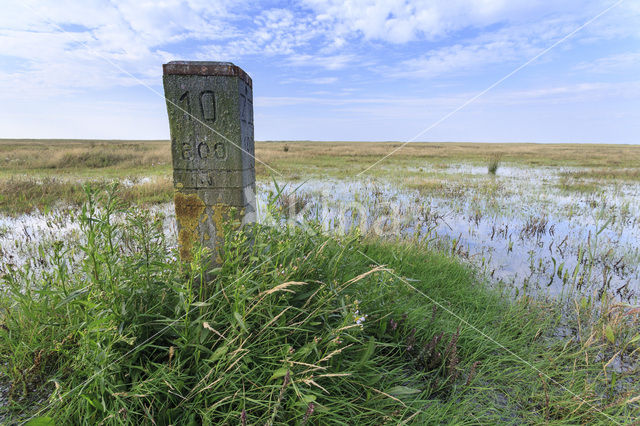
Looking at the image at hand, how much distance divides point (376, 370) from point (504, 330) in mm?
1876

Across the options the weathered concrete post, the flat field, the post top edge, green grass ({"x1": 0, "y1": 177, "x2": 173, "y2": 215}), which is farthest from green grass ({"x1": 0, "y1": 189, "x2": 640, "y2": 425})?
green grass ({"x1": 0, "y1": 177, "x2": 173, "y2": 215})

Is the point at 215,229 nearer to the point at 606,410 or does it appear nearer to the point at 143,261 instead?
the point at 143,261

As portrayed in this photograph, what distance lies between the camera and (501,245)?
5.86 metres

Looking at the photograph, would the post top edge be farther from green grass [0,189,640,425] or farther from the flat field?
green grass [0,189,640,425]

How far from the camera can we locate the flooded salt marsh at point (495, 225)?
4.51 meters

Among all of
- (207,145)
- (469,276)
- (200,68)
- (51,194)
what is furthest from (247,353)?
(51,194)

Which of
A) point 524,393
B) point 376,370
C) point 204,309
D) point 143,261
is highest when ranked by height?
point 143,261

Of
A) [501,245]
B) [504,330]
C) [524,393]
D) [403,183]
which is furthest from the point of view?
[403,183]

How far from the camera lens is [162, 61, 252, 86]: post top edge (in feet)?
8.18

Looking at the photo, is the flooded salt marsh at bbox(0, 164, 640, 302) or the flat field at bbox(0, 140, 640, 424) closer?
the flat field at bbox(0, 140, 640, 424)

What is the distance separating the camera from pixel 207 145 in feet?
8.64

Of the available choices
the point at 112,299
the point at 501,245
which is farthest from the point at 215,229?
the point at 501,245

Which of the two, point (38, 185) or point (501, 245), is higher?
point (38, 185)

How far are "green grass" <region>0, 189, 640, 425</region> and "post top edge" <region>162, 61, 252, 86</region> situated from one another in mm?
1237
